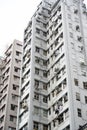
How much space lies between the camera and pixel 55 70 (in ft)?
166

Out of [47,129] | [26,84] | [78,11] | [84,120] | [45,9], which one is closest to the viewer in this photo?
[84,120]

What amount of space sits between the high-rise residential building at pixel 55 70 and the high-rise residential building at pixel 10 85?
827cm

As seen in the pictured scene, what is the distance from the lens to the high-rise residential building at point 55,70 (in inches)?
1741

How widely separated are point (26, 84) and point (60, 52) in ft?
26.5

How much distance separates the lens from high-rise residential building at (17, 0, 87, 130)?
4422cm

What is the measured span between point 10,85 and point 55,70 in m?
16.6

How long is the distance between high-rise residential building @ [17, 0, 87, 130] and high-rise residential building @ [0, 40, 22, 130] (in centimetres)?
827

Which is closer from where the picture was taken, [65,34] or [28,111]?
[28,111]

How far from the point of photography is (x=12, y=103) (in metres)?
61.0

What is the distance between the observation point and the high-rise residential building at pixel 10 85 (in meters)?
58.5

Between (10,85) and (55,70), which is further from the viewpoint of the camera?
(10,85)

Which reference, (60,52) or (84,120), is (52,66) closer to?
(60,52)

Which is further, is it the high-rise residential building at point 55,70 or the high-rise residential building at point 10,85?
the high-rise residential building at point 10,85

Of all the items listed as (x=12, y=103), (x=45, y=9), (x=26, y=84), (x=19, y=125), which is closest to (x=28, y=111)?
(x=19, y=125)
